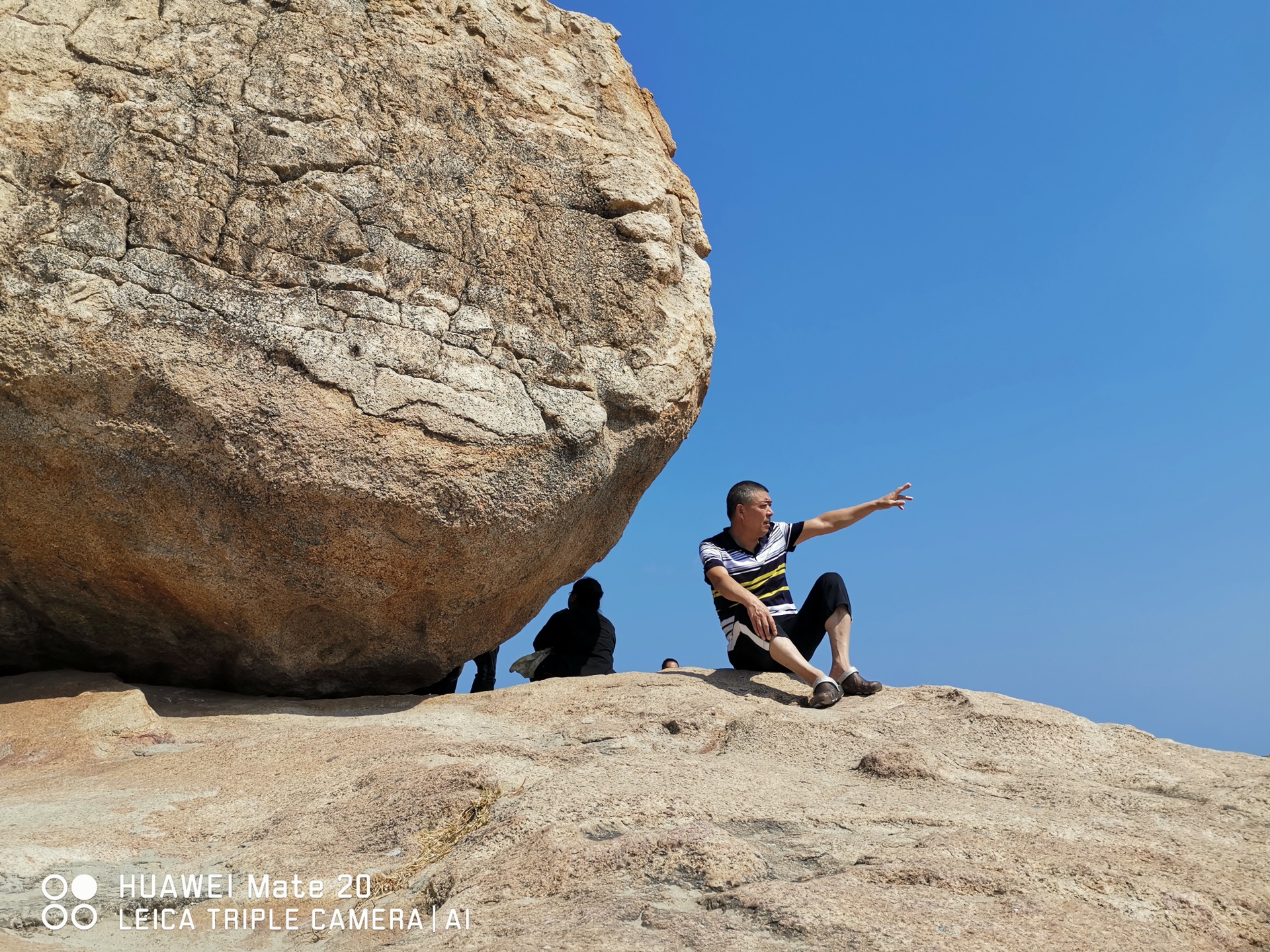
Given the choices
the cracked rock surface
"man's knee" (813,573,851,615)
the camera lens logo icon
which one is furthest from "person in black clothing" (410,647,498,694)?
the camera lens logo icon

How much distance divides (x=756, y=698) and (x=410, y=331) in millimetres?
2038

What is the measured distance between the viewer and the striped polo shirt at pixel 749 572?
456 cm

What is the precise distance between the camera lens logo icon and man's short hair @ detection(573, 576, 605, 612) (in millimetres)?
3427

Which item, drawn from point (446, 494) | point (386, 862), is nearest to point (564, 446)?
point (446, 494)

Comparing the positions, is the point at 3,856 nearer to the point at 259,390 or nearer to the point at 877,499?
the point at 259,390

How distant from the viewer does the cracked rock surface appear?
2.00m

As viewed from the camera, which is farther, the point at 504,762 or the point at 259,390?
the point at 259,390

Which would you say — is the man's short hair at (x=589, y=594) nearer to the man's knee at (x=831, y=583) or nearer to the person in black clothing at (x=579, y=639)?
the person in black clothing at (x=579, y=639)

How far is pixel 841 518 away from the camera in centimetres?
469

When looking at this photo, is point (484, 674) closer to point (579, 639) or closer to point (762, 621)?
point (579, 639)

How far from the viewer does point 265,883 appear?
242 centimetres

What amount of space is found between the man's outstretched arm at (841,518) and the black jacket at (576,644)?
1.34 meters

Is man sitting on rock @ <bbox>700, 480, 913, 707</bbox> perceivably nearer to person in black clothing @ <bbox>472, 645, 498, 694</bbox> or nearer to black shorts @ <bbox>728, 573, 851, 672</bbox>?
black shorts @ <bbox>728, 573, 851, 672</bbox>

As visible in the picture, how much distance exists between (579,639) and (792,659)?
1582 millimetres
